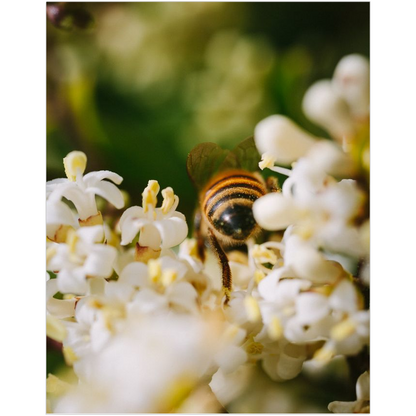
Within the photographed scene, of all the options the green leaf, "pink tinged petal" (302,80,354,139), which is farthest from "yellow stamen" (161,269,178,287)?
"pink tinged petal" (302,80,354,139)

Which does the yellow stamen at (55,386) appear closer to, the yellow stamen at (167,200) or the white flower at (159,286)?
the white flower at (159,286)

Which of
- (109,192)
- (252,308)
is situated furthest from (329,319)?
(109,192)

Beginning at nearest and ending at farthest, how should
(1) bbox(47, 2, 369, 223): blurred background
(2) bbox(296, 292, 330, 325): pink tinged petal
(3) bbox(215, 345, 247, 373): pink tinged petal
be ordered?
(2) bbox(296, 292, 330, 325): pink tinged petal, (3) bbox(215, 345, 247, 373): pink tinged petal, (1) bbox(47, 2, 369, 223): blurred background

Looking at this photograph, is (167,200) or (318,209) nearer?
(318,209)

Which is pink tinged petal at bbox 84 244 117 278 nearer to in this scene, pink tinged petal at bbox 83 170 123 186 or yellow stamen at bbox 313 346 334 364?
pink tinged petal at bbox 83 170 123 186

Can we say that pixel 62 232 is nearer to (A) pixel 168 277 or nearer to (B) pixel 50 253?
(B) pixel 50 253
